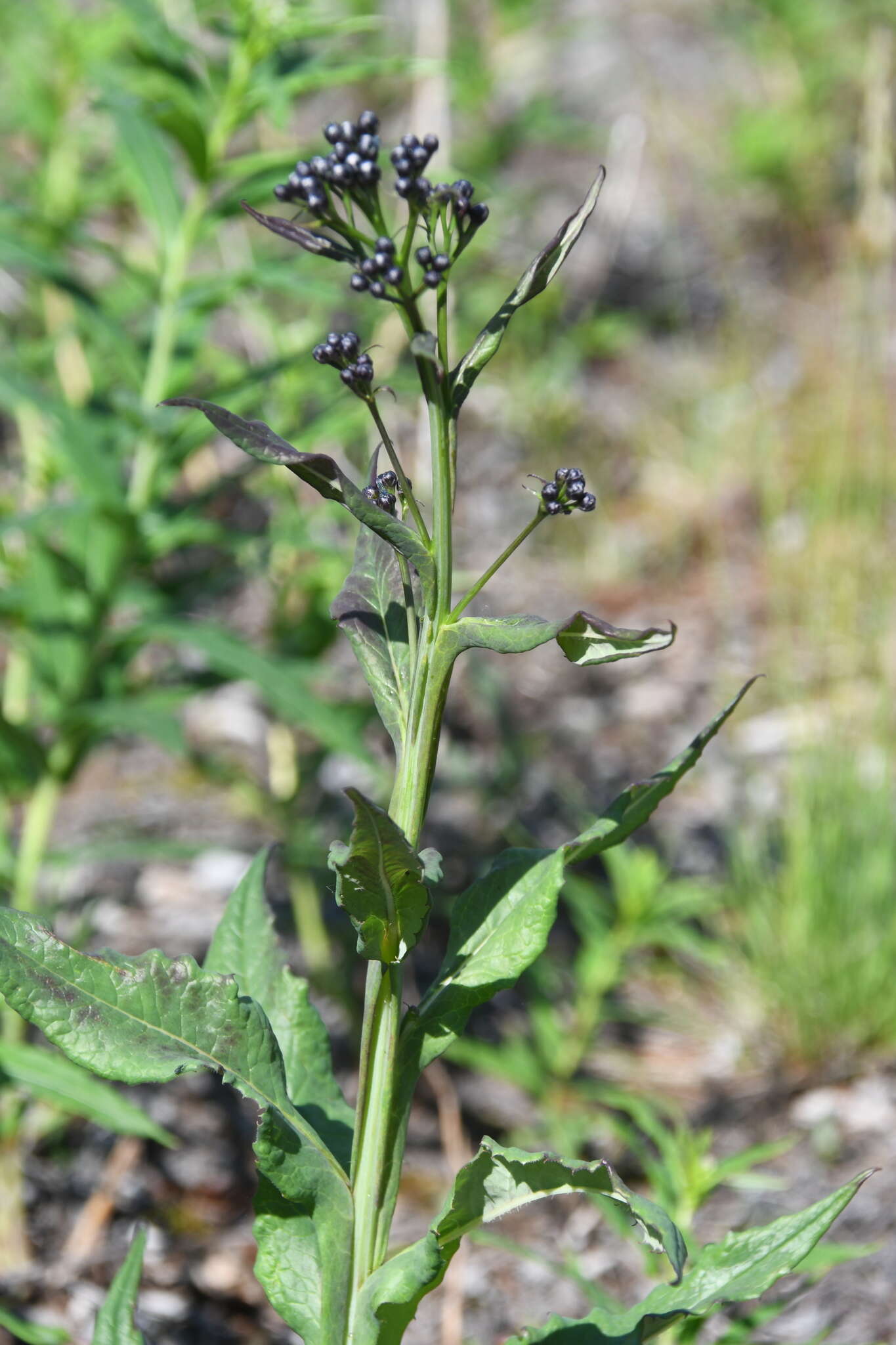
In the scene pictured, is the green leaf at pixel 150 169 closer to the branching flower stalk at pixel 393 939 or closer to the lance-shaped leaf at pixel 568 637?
the branching flower stalk at pixel 393 939

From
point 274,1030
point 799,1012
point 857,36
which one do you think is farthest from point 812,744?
point 857,36

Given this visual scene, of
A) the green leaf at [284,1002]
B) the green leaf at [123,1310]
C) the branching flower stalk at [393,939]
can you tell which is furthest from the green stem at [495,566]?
the green leaf at [123,1310]

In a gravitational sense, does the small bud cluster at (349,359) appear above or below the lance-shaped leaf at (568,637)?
above

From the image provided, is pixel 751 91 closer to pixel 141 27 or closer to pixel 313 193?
pixel 141 27

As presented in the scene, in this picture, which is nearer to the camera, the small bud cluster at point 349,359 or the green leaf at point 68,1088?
the small bud cluster at point 349,359

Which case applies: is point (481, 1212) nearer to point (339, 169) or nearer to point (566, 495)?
point (566, 495)
